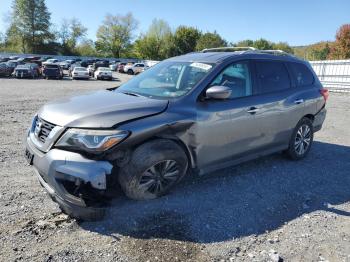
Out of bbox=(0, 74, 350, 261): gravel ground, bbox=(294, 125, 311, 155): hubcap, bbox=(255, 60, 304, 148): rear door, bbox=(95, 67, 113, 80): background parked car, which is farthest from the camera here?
bbox=(95, 67, 113, 80): background parked car

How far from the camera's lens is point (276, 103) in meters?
5.02

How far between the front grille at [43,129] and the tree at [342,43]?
5249 cm

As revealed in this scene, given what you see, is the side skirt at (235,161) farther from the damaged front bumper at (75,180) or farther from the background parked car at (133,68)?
the background parked car at (133,68)

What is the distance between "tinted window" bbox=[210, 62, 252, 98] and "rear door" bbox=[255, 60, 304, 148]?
23 centimetres

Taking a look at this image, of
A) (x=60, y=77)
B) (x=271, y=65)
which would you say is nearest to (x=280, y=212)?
(x=271, y=65)

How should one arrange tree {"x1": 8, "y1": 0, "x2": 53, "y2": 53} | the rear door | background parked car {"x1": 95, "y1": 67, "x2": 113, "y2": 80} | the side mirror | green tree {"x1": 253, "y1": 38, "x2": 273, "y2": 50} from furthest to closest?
green tree {"x1": 253, "y1": 38, "x2": 273, "y2": 50}, tree {"x1": 8, "y1": 0, "x2": 53, "y2": 53}, background parked car {"x1": 95, "y1": 67, "x2": 113, "y2": 80}, the rear door, the side mirror

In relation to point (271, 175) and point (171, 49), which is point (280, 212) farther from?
point (171, 49)

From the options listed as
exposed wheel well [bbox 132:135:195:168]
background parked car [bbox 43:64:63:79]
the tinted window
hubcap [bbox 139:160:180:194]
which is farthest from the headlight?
background parked car [bbox 43:64:63:79]

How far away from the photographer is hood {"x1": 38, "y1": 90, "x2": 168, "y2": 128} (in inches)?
134

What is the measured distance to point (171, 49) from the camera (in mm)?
77062

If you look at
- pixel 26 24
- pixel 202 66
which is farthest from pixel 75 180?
pixel 26 24

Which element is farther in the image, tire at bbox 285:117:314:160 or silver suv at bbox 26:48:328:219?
tire at bbox 285:117:314:160

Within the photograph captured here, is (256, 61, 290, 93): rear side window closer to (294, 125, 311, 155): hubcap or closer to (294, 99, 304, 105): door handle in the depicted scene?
(294, 99, 304, 105): door handle

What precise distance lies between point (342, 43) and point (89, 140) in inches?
2165
